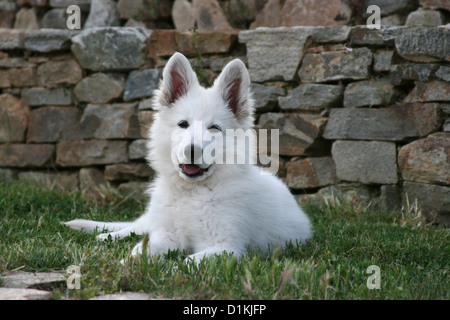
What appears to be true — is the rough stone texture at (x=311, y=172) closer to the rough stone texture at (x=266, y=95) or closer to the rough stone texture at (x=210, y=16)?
the rough stone texture at (x=266, y=95)

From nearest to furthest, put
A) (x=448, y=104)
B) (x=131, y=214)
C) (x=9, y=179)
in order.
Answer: (x=448, y=104)
(x=131, y=214)
(x=9, y=179)

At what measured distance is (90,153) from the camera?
7.08m

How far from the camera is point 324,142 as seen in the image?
6180mm

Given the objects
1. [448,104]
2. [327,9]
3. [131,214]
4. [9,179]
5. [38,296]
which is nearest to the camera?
[38,296]

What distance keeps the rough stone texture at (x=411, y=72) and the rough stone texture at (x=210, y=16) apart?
90.9 inches

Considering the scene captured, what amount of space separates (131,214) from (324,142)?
7.18ft

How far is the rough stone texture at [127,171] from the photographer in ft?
22.7

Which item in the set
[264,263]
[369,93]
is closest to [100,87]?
[369,93]

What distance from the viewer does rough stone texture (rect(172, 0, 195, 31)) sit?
7254 millimetres

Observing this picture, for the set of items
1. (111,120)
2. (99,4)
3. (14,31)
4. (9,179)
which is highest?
(99,4)

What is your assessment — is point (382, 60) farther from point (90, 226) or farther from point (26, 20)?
point (26, 20)
